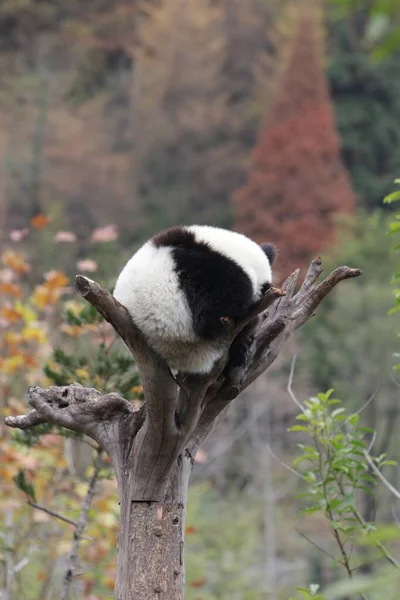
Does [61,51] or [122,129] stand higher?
[61,51]

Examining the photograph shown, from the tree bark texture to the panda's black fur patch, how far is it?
0.08 meters

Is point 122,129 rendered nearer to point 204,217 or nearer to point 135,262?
point 204,217

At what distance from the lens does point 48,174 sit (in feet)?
69.2

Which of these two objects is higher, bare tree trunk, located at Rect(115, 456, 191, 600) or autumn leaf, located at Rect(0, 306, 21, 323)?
autumn leaf, located at Rect(0, 306, 21, 323)

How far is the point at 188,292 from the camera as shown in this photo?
2.97 meters

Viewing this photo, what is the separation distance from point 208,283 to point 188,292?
0.09 m

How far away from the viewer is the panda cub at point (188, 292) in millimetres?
2945

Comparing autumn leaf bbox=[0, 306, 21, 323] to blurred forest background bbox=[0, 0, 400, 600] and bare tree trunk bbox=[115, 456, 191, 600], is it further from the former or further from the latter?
bare tree trunk bbox=[115, 456, 191, 600]

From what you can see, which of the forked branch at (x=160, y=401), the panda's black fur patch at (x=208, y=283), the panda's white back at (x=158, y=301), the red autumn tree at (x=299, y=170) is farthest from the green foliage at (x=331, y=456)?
the red autumn tree at (x=299, y=170)

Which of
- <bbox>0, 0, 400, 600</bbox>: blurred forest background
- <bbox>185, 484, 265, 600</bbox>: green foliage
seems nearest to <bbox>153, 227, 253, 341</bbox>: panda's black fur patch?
<bbox>0, 0, 400, 600</bbox>: blurred forest background

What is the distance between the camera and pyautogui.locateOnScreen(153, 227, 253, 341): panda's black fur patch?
2.98 m

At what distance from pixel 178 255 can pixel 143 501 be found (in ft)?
2.68

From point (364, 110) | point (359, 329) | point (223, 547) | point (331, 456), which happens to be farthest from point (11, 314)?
point (364, 110)

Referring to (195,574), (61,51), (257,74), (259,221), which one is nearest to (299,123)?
(259,221)
